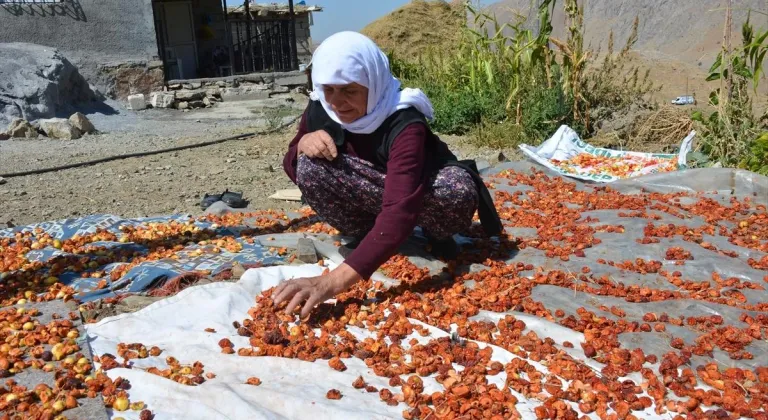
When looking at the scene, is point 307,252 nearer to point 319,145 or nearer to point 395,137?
point 319,145

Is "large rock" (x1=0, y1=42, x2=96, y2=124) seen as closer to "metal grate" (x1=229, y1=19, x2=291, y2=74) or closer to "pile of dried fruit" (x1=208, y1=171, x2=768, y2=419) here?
"metal grate" (x1=229, y1=19, x2=291, y2=74)

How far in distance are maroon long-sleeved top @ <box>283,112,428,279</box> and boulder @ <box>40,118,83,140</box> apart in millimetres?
6764

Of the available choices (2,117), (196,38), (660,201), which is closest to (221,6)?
(196,38)

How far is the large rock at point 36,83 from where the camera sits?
339 inches

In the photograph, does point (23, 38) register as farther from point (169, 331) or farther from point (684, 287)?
point (684, 287)

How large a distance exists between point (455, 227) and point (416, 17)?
1691 centimetres

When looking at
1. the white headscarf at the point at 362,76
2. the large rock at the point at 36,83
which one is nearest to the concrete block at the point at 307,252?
the white headscarf at the point at 362,76

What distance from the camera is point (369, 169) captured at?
261cm

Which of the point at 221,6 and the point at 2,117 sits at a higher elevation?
the point at 221,6

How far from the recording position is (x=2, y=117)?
835 centimetres

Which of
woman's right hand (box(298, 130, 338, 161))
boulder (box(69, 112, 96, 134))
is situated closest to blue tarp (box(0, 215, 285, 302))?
woman's right hand (box(298, 130, 338, 161))

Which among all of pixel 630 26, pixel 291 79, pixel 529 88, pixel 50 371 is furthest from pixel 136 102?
pixel 630 26

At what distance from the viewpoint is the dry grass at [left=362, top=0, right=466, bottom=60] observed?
1736cm

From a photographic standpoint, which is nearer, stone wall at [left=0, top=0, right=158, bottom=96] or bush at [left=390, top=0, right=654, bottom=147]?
bush at [left=390, top=0, right=654, bottom=147]
